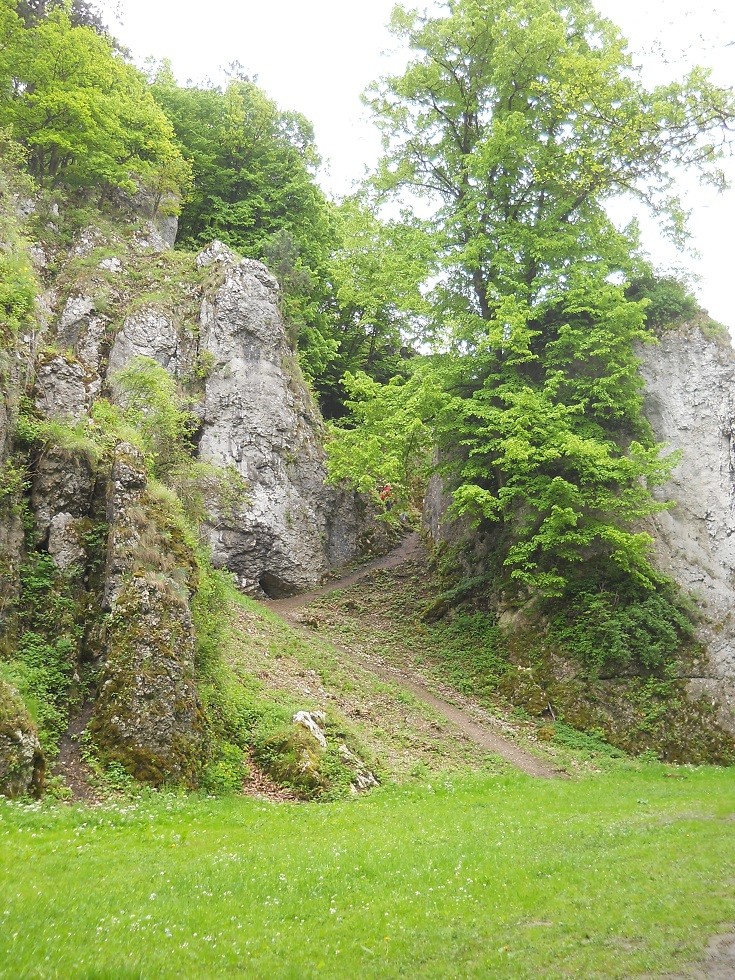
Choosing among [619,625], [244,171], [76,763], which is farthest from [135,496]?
[244,171]

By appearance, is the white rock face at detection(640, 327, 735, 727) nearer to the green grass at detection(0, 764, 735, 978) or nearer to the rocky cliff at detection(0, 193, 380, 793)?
the green grass at detection(0, 764, 735, 978)

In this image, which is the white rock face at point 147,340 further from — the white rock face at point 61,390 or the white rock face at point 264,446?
the white rock face at point 61,390

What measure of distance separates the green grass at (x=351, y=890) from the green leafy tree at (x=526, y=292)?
10029mm

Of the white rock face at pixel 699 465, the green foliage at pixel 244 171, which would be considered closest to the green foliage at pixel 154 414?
the white rock face at pixel 699 465

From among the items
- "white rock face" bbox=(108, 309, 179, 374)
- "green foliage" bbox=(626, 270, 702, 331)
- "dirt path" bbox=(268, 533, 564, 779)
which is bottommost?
"dirt path" bbox=(268, 533, 564, 779)

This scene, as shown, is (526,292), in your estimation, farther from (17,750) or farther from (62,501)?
(17,750)

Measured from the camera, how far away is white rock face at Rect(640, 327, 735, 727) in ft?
72.2

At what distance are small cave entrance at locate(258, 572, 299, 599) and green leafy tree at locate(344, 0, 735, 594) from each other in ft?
24.4

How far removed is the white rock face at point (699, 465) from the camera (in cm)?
2200

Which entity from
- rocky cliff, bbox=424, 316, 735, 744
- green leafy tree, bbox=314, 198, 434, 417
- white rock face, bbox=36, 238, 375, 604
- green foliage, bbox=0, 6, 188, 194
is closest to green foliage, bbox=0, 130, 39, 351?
white rock face, bbox=36, 238, 375, 604

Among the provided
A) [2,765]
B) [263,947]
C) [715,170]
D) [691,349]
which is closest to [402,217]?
[691,349]

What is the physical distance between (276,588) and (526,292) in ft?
45.8

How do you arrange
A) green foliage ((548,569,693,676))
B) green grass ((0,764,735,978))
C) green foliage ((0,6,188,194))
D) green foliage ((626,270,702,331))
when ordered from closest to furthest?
green grass ((0,764,735,978))
green foliage ((548,569,693,676))
green foliage ((626,270,702,331))
green foliage ((0,6,188,194))

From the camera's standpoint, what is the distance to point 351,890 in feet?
26.5
